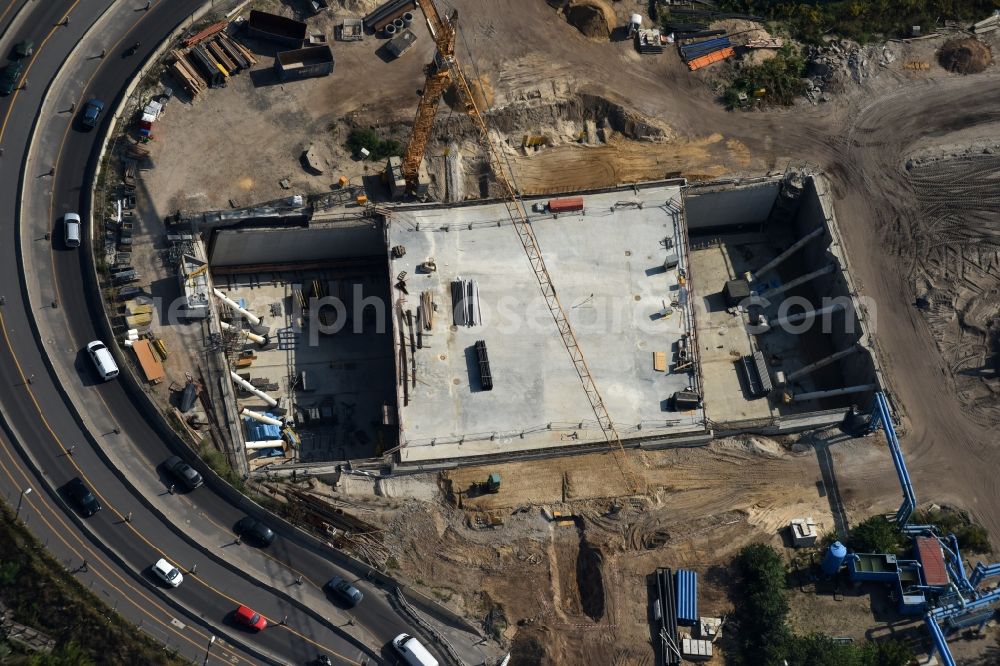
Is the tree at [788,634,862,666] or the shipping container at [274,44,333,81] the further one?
the shipping container at [274,44,333,81]

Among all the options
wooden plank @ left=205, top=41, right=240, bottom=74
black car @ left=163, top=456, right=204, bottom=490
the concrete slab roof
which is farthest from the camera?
wooden plank @ left=205, top=41, right=240, bottom=74

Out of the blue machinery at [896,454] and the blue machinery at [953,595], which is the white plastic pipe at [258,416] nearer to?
the blue machinery at [896,454]

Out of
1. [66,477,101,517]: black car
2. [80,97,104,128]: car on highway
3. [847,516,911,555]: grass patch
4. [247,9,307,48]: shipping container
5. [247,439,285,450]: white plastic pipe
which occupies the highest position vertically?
[247,9,307,48]: shipping container

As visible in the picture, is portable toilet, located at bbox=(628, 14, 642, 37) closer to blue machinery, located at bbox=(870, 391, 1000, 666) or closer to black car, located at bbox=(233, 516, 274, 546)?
blue machinery, located at bbox=(870, 391, 1000, 666)

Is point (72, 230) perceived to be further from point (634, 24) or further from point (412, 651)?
point (634, 24)

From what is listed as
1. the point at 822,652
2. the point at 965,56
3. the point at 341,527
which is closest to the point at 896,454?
the point at 822,652

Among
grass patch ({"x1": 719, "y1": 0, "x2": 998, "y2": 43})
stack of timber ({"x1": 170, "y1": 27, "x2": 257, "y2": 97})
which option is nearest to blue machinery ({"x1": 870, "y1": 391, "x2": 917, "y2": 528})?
grass patch ({"x1": 719, "y1": 0, "x2": 998, "y2": 43})

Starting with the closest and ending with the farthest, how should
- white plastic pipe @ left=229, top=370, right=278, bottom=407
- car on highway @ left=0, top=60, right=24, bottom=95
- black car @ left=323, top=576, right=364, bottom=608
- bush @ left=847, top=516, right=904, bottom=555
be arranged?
1. black car @ left=323, top=576, right=364, bottom=608
2. bush @ left=847, top=516, right=904, bottom=555
3. white plastic pipe @ left=229, top=370, right=278, bottom=407
4. car on highway @ left=0, top=60, right=24, bottom=95

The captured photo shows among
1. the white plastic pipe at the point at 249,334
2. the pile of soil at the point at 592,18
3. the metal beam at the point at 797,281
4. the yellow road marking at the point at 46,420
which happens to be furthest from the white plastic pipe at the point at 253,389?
the pile of soil at the point at 592,18

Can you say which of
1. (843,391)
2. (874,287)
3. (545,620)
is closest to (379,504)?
(545,620)
